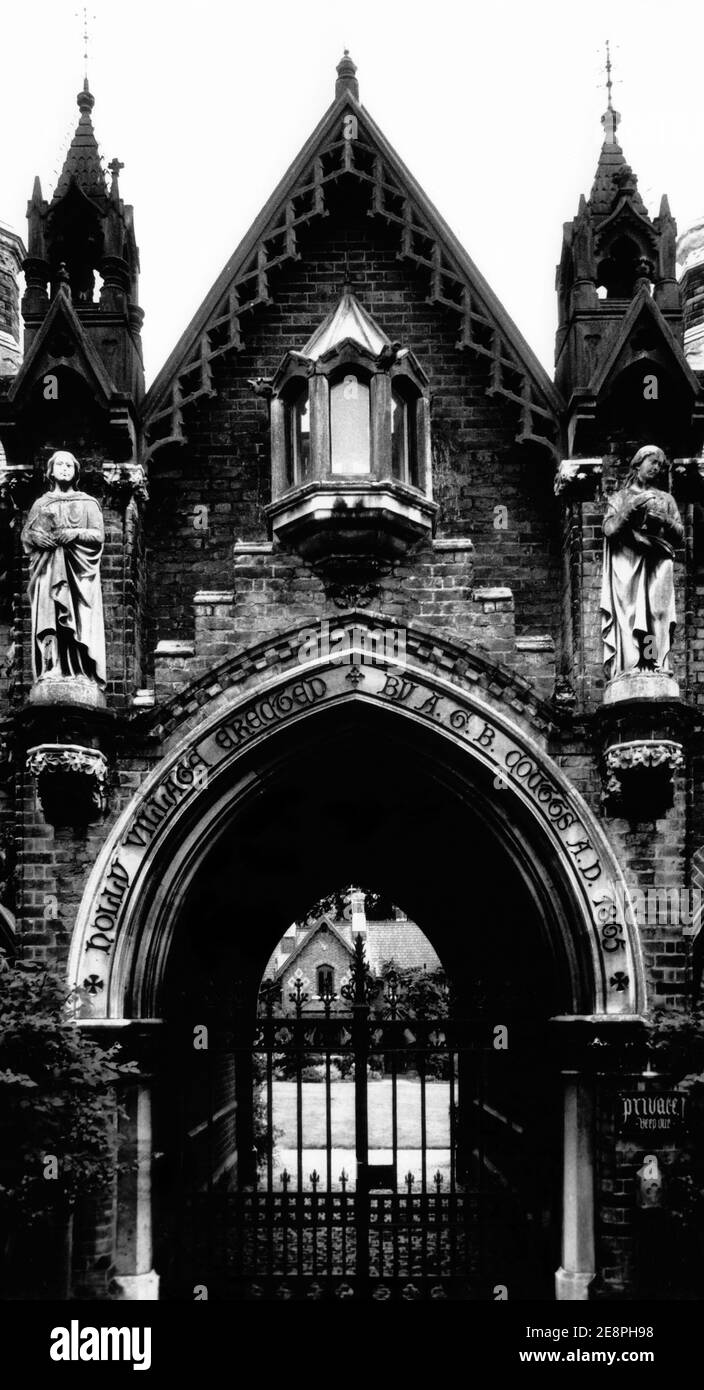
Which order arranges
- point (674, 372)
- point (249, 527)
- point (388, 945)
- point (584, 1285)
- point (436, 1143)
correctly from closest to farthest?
point (584, 1285) < point (674, 372) < point (249, 527) < point (436, 1143) < point (388, 945)

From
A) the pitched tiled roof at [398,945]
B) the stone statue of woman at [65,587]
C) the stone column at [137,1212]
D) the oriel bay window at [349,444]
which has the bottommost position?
the stone column at [137,1212]

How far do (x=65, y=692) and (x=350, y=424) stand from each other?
370cm

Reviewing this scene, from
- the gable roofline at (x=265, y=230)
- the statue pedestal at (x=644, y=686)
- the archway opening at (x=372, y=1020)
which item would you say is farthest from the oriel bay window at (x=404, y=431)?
the statue pedestal at (x=644, y=686)

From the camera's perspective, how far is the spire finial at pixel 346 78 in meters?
15.5

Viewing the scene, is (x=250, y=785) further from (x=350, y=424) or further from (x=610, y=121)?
(x=610, y=121)

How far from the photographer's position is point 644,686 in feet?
43.0

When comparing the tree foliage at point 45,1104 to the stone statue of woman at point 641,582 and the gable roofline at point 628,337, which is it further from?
the gable roofline at point 628,337

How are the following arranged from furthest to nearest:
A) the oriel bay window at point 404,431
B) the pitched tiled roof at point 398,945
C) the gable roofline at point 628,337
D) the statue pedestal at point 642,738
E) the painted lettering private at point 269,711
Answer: the pitched tiled roof at point 398,945
the oriel bay window at point 404,431
the gable roofline at point 628,337
the painted lettering private at point 269,711
the statue pedestal at point 642,738

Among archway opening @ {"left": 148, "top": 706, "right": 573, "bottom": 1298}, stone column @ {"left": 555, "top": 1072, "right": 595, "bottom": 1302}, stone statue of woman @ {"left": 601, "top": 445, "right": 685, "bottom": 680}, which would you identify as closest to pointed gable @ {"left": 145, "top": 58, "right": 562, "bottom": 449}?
stone statue of woman @ {"left": 601, "top": 445, "right": 685, "bottom": 680}

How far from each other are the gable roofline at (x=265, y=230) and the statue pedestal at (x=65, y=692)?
300 cm

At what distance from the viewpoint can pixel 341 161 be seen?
50.2ft
